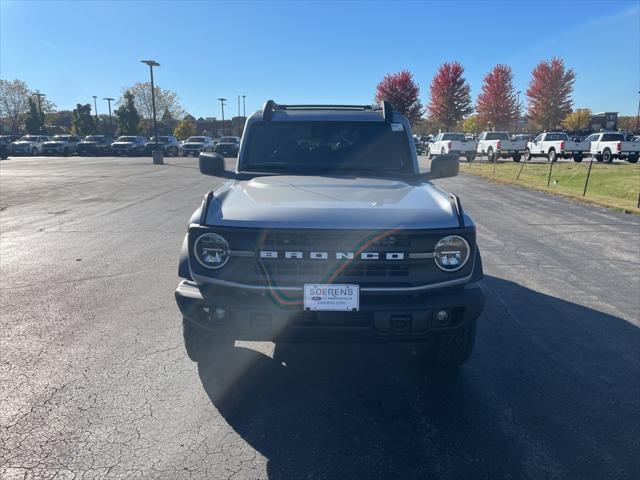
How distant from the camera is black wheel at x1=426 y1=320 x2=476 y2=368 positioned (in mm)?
3553

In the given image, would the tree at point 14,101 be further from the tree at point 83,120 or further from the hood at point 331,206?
the hood at point 331,206

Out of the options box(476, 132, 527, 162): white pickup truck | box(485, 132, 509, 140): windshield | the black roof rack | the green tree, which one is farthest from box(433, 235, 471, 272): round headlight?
the green tree

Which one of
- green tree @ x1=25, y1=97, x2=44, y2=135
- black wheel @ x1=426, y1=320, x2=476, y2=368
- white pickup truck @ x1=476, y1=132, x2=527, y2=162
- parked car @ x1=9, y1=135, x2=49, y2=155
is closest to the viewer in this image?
black wheel @ x1=426, y1=320, x2=476, y2=368

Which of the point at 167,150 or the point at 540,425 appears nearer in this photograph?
the point at 540,425

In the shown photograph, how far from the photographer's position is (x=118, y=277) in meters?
6.41

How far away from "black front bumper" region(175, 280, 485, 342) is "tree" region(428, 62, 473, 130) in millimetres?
60532

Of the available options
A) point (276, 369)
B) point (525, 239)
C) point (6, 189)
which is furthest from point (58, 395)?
point (6, 189)

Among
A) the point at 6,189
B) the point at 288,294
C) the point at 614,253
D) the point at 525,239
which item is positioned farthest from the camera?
the point at 6,189

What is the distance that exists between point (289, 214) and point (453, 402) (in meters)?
1.74

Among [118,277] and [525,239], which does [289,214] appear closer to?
[118,277]

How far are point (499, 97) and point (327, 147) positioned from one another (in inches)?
2636

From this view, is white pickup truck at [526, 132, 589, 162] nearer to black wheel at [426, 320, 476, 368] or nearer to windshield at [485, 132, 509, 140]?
windshield at [485, 132, 509, 140]

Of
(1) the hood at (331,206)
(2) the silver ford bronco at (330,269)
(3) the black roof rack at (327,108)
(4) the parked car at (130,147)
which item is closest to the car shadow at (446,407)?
(2) the silver ford bronco at (330,269)

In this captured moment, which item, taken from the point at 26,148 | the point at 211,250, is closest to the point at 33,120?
the point at 26,148
